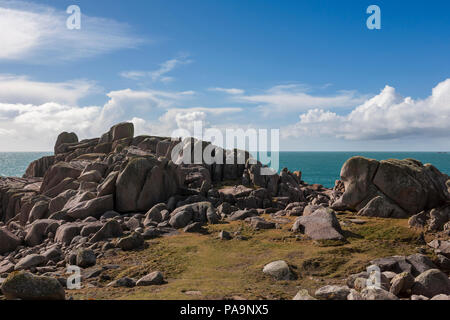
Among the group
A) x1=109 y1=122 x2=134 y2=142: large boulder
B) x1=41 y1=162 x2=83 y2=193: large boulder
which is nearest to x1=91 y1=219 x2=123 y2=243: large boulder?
x1=41 y1=162 x2=83 y2=193: large boulder

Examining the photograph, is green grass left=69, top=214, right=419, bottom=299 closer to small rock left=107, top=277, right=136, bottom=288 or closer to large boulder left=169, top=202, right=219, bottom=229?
small rock left=107, top=277, right=136, bottom=288

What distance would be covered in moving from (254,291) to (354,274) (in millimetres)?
5070

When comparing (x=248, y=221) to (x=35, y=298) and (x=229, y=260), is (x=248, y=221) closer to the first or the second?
(x=229, y=260)

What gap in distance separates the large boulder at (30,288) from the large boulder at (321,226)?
567 inches

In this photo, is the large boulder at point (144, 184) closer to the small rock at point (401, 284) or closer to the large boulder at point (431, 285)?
the small rock at point (401, 284)

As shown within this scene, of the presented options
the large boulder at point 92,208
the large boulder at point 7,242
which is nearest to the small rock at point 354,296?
the large boulder at point 92,208

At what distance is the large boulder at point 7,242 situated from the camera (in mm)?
23656

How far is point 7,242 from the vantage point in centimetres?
2391

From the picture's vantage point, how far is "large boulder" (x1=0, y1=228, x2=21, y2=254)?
2366cm

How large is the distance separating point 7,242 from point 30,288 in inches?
623

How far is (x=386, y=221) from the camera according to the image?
2308cm

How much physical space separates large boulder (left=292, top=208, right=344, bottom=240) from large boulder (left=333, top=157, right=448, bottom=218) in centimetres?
562

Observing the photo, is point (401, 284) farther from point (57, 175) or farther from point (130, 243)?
point (57, 175)
